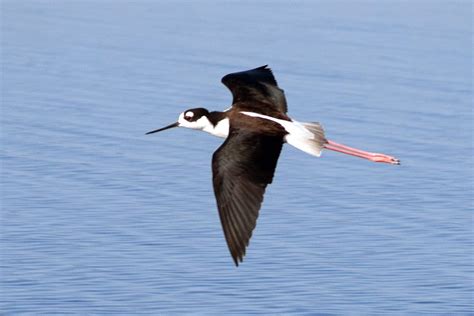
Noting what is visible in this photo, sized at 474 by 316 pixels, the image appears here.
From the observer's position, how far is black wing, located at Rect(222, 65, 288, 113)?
864 centimetres

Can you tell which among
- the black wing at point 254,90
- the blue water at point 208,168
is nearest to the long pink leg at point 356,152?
the black wing at point 254,90

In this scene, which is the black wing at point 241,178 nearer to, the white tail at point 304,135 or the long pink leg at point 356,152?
the white tail at point 304,135

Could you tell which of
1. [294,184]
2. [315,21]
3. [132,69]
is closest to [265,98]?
[294,184]

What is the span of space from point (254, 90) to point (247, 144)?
44.0 inches

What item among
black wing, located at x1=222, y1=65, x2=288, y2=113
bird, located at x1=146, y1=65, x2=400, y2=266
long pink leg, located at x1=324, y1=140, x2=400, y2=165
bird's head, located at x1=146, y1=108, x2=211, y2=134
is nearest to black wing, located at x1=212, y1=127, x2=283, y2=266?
bird, located at x1=146, y1=65, x2=400, y2=266

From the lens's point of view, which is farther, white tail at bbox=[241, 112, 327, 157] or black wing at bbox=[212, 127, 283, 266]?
white tail at bbox=[241, 112, 327, 157]

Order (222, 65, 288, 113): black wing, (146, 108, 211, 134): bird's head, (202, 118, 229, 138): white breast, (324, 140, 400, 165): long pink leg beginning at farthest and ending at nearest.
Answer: (324, 140, 400, 165): long pink leg, (222, 65, 288, 113): black wing, (146, 108, 211, 134): bird's head, (202, 118, 229, 138): white breast

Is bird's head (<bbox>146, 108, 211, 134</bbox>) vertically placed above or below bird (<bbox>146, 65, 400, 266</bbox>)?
below

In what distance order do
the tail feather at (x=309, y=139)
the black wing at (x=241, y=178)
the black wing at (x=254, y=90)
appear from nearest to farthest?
the black wing at (x=241, y=178) → the tail feather at (x=309, y=139) → the black wing at (x=254, y=90)

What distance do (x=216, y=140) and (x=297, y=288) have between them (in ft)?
12.6

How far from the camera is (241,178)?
7.45 meters

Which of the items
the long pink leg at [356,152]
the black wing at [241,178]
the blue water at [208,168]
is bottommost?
the blue water at [208,168]

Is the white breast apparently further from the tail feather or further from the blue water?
the blue water

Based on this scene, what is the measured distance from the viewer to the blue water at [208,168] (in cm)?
832
